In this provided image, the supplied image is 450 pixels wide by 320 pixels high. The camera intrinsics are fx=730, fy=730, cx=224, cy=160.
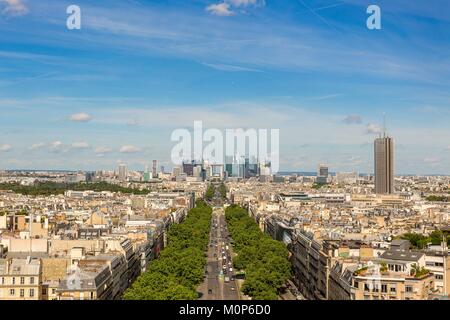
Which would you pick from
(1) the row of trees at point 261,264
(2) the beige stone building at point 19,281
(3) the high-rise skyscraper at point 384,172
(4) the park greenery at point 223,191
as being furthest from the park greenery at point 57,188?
(2) the beige stone building at point 19,281

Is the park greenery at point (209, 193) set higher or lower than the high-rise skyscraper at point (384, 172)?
lower

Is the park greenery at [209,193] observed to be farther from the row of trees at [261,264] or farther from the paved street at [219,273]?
the row of trees at [261,264]

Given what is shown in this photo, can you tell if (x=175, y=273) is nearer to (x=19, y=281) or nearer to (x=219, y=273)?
(x=219, y=273)

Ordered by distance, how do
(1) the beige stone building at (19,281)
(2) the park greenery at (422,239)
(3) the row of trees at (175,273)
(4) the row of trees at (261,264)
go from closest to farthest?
(1) the beige stone building at (19,281)
(3) the row of trees at (175,273)
(4) the row of trees at (261,264)
(2) the park greenery at (422,239)

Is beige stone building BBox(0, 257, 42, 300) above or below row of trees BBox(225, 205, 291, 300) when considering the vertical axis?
above

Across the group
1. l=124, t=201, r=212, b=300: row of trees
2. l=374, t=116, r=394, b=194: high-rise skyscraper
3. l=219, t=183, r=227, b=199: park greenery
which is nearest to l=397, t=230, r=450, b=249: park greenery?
l=124, t=201, r=212, b=300: row of trees

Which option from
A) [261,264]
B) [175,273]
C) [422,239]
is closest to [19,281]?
[175,273]

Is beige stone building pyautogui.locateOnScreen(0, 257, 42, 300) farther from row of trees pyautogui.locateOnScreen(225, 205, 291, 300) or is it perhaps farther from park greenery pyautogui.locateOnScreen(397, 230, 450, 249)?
park greenery pyautogui.locateOnScreen(397, 230, 450, 249)
